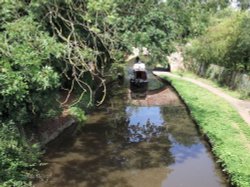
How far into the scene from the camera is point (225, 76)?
27.1m

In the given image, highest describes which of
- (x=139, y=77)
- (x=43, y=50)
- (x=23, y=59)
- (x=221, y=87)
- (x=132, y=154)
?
(x=43, y=50)

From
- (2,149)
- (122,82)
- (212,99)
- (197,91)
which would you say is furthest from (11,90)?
(122,82)

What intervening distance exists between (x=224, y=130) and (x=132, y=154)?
3804 mm

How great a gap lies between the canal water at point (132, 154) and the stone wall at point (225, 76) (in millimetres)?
4234

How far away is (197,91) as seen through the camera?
83.1 ft

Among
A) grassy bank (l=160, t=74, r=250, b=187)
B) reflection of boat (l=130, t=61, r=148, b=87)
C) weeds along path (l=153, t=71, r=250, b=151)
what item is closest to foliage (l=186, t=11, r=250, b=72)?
weeds along path (l=153, t=71, r=250, b=151)

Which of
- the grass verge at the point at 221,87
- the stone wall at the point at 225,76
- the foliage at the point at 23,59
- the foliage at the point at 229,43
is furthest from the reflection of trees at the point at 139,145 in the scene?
the foliage at the point at 229,43

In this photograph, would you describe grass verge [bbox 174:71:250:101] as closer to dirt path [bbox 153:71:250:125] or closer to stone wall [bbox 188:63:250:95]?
stone wall [bbox 188:63:250:95]

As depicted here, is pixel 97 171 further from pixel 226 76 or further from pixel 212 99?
pixel 226 76

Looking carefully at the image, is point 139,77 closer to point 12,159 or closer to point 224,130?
point 224,130

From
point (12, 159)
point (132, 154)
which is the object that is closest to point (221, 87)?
point (132, 154)

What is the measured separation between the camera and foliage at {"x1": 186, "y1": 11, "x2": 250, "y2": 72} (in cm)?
2327

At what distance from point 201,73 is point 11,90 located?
24.7m

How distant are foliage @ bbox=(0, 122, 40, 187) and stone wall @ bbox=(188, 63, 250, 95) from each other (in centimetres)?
1516
